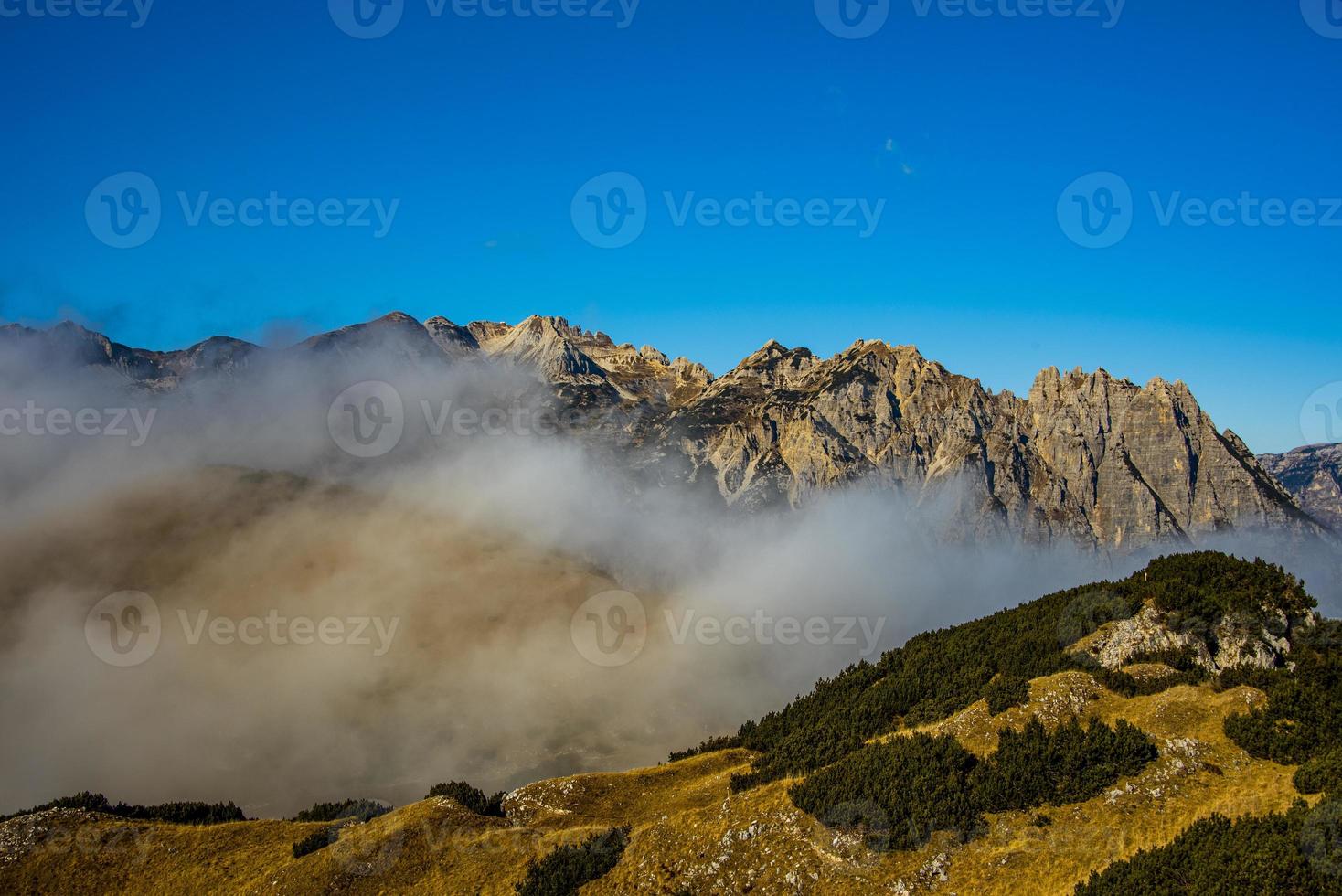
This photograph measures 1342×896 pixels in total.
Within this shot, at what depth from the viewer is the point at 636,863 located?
4441 centimetres

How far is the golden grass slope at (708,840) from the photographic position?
38344 mm

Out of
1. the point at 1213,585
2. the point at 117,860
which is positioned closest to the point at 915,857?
the point at 1213,585

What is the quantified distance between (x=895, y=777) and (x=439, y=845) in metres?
29.8

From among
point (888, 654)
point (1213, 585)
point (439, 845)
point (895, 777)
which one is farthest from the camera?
point (888, 654)

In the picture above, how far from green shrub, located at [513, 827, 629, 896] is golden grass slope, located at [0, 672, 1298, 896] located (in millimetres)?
715

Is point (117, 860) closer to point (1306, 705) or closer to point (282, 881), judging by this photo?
point (282, 881)

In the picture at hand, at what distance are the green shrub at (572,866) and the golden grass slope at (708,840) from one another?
2.35 feet

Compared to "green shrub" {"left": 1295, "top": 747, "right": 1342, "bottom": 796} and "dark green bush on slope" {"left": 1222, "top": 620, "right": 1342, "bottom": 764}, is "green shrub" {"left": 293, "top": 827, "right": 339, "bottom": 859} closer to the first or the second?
"green shrub" {"left": 1295, "top": 747, "right": 1342, "bottom": 796}

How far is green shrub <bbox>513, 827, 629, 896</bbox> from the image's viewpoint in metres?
43.3

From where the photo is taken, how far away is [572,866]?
44.5 m

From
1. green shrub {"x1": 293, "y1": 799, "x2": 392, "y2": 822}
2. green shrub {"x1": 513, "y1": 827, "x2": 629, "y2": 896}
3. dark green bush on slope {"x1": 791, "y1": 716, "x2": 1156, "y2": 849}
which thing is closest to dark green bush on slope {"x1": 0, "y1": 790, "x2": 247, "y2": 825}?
green shrub {"x1": 293, "y1": 799, "x2": 392, "y2": 822}

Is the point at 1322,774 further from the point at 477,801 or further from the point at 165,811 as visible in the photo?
the point at 165,811

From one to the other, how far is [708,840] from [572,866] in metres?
8.38

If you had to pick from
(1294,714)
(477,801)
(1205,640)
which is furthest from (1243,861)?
(477,801)
